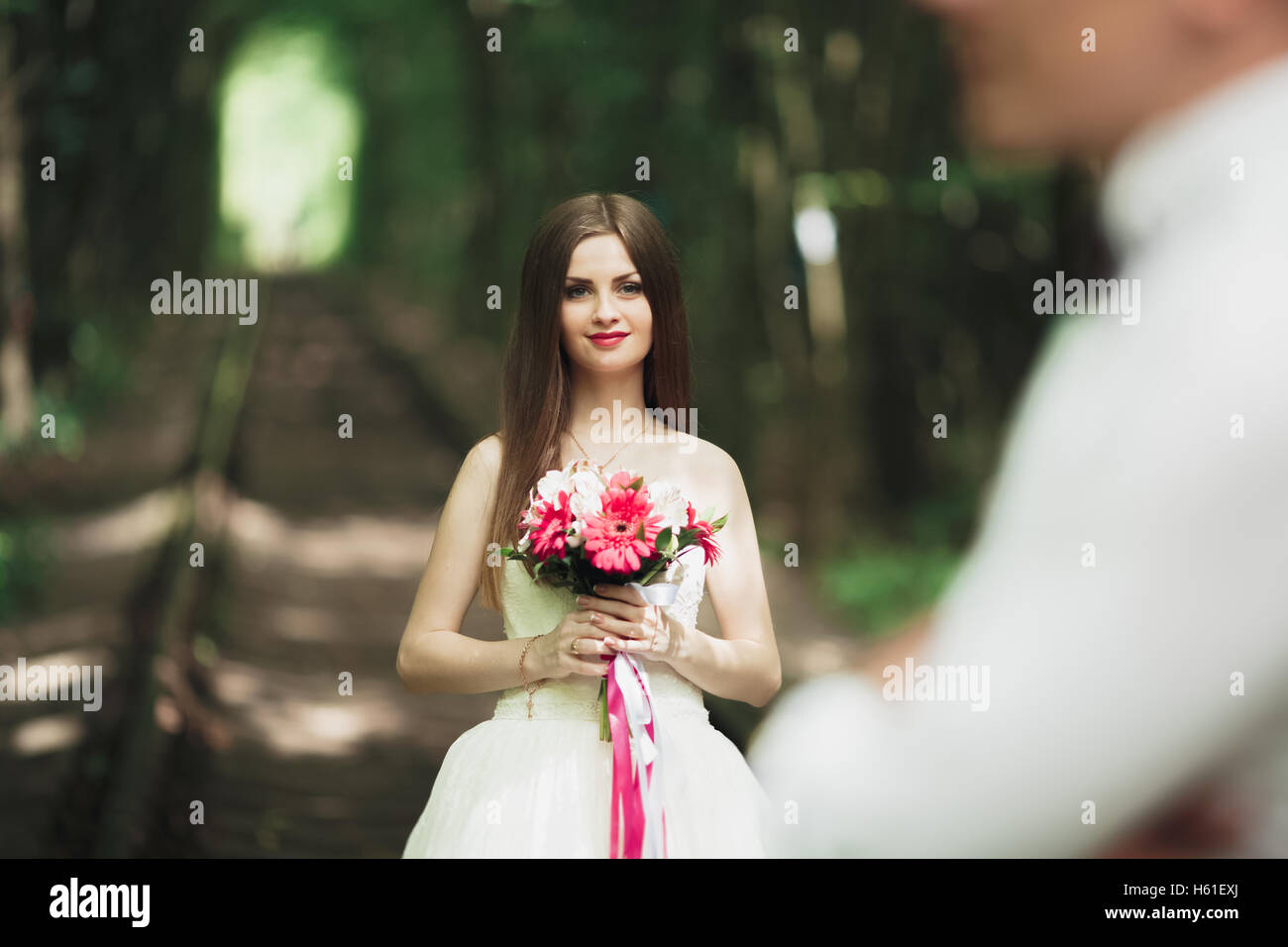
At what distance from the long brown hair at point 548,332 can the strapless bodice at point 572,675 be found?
2.3 inches

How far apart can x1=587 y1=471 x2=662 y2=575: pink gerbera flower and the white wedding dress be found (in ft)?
0.87

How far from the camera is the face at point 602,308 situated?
7.03 ft

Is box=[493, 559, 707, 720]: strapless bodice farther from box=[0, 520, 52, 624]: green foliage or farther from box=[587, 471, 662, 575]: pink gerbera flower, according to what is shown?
box=[0, 520, 52, 624]: green foliage

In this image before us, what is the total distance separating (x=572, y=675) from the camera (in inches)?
82.5

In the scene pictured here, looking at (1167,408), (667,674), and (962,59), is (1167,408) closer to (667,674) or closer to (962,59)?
(962,59)

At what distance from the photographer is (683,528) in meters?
1.94

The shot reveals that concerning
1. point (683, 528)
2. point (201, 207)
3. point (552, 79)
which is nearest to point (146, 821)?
point (683, 528)

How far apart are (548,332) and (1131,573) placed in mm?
1670

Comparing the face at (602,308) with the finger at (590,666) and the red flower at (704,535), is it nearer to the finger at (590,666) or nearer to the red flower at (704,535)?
the red flower at (704,535)

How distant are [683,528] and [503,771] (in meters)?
0.47

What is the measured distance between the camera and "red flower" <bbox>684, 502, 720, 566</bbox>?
1.94 meters

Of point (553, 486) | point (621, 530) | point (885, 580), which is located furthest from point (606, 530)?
point (885, 580)

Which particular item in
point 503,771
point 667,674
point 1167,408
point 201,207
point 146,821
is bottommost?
point 146,821

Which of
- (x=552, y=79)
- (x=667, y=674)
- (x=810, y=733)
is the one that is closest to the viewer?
(x=810, y=733)
